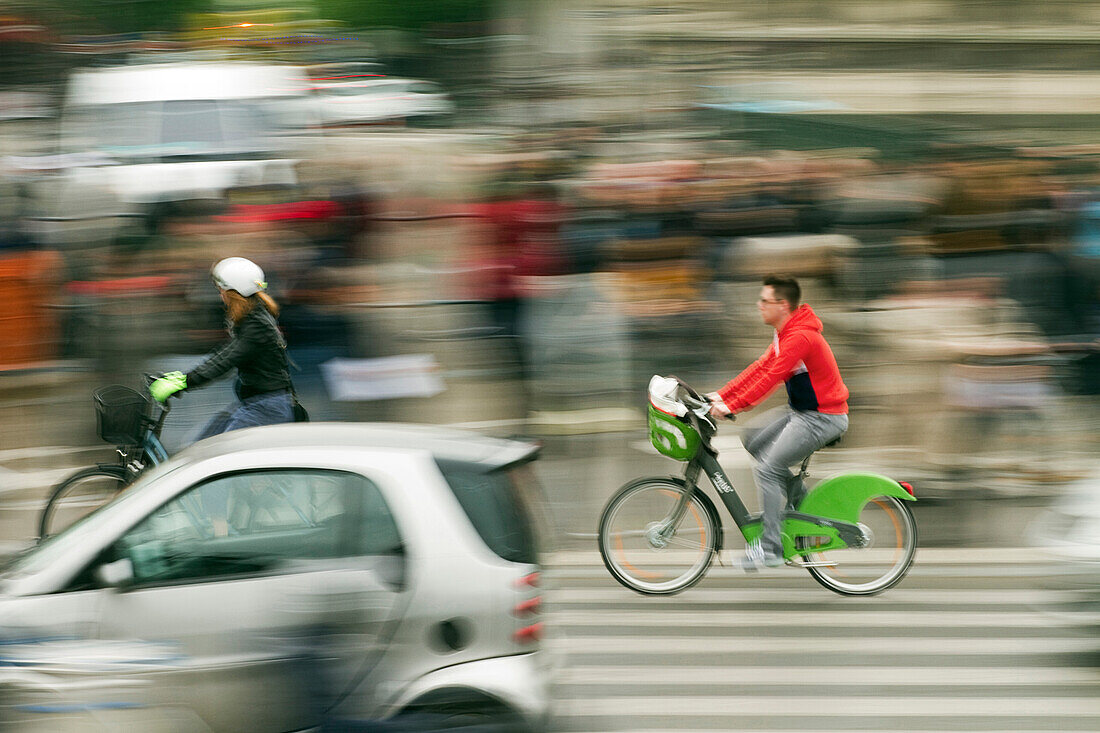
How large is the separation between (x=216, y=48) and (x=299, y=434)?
33.8ft

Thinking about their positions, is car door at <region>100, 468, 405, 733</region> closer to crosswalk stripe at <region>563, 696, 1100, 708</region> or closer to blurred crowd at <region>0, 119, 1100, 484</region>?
crosswalk stripe at <region>563, 696, 1100, 708</region>

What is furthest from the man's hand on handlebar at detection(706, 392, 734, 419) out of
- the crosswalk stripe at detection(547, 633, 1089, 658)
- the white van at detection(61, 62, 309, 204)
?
the white van at detection(61, 62, 309, 204)

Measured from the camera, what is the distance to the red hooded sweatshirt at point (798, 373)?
7883 millimetres

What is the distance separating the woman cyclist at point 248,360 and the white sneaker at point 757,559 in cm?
266

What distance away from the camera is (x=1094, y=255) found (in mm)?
10719

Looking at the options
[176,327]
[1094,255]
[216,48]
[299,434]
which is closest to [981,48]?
[1094,255]

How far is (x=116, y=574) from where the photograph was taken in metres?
4.75

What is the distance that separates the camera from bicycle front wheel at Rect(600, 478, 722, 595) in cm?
814

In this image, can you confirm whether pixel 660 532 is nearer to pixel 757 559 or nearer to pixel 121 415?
pixel 757 559

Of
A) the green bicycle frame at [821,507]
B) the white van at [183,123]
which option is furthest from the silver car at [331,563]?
the white van at [183,123]

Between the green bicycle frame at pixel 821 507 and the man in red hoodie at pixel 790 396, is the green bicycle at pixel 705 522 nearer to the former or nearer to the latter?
the green bicycle frame at pixel 821 507

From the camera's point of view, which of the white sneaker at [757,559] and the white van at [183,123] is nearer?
the white sneaker at [757,559]

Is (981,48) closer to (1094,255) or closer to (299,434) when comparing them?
(1094,255)

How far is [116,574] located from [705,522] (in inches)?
161
